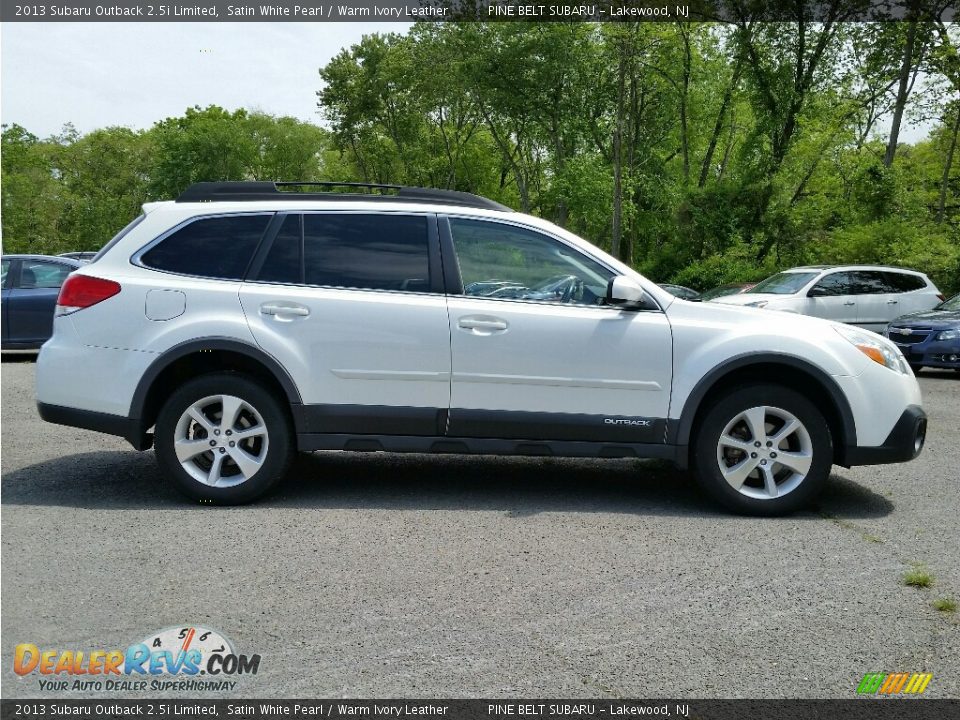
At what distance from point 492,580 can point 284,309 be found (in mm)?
2255

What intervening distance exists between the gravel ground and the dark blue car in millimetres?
8708

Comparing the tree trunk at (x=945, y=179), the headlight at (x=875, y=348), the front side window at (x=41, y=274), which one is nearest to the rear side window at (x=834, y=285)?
the headlight at (x=875, y=348)

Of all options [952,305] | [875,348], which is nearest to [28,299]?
[875,348]

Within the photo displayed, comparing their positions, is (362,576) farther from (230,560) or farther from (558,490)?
(558,490)

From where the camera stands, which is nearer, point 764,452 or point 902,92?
point 764,452

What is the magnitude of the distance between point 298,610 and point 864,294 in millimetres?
16378

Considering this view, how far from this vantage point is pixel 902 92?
109ft

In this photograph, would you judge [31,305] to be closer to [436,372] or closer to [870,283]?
[436,372]

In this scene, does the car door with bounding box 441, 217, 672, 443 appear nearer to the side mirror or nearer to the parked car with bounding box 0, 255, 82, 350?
the side mirror

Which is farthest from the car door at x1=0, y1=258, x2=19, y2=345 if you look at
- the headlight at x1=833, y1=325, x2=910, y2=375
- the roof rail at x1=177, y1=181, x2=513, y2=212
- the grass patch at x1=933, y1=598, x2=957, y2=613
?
the grass patch at x1=933, y1=598, x2=957, y2=613

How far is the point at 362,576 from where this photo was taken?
469 centimetres

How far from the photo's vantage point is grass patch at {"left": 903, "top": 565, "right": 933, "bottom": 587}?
184 inches

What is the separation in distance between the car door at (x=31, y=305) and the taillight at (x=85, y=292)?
9.58 metres

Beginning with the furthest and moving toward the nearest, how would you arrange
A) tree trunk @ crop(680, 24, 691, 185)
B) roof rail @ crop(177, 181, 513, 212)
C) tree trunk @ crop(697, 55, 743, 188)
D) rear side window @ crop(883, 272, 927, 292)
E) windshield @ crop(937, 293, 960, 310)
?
tree trunk @ crop(680, 24, 691, 185) < tree trunk @ crop(697, 55, 743, 188) < rear side window @ crop(883, 272, 927, 292) < windshield @ crop(937, 293, 960, 310) < roof rail @ crop(177, 181, 513, 212)
